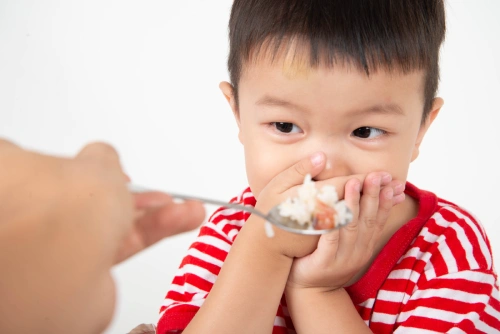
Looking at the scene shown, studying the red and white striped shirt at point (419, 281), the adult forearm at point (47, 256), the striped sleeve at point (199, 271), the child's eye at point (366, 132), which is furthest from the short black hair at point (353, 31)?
the adult forearm at point (47, 256)

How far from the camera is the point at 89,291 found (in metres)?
0.56

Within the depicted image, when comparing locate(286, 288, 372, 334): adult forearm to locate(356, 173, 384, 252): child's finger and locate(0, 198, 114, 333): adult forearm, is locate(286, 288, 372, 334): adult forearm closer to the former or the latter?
locate(356, 173, 384, 252): child's finger

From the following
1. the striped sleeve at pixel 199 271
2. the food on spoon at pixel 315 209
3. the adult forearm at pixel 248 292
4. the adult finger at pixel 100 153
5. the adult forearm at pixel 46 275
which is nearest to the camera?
the adult forearm at pixel 46 275

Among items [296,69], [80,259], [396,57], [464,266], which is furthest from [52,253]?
[464,266]

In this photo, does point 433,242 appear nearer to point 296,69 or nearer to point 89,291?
point 296,69

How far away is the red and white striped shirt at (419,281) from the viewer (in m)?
0.94

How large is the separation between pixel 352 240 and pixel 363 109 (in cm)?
21

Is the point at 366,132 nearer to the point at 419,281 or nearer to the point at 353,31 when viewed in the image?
the point at 353,31

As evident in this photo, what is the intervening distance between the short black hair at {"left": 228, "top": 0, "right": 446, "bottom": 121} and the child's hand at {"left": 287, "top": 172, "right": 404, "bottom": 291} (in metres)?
A: 0.18

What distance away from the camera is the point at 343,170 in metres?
0.93

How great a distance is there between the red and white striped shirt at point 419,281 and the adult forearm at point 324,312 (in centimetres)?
7

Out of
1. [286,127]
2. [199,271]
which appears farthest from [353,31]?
[199,271]

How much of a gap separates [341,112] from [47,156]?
0.46 metres

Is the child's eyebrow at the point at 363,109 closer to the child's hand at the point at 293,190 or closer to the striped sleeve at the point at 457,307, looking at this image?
the child's hand at the point at 293,190
